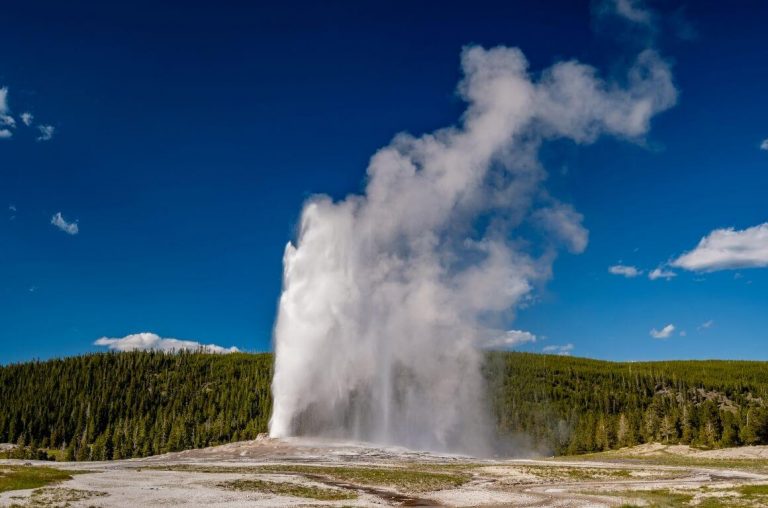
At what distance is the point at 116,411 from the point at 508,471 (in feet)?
425

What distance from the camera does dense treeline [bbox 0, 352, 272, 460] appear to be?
4141 inches

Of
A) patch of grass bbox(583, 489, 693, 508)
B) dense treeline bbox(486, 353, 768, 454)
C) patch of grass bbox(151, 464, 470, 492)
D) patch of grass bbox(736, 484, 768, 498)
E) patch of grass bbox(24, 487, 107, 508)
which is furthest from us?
dense treeline bbox(486, 353, 768, 454)

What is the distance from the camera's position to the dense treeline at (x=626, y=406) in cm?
9956

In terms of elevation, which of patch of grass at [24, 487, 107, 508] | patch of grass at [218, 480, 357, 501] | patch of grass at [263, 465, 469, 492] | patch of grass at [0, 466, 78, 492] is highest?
patch of grass at [24, 487, 107, 508]

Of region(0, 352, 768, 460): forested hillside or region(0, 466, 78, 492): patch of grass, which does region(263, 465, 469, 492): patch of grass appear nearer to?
region(0, 466, 78, 492): patch of grass

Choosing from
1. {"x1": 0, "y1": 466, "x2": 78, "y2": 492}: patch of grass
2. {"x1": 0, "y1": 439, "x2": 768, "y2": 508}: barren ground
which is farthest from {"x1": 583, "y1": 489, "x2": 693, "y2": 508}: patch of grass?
{"x1": 0, "y1": 466, "x2": 78, "y2": 492}: patch of grass

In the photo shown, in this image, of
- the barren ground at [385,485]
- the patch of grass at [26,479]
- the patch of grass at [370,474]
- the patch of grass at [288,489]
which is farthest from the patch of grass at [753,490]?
the patch of grass at [26,479]

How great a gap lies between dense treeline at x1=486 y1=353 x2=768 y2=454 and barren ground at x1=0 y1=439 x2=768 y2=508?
1841 inches

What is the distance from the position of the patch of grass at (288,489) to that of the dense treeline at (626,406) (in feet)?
264

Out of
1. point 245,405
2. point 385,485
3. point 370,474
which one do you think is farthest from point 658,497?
point 245,405

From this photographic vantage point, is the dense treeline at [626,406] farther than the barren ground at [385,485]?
Yes

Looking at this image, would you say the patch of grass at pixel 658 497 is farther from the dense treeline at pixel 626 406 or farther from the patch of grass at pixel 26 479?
the dense treeline at pixel 626 406

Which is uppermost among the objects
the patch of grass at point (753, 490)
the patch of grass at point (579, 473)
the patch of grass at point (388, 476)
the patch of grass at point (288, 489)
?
the patch of grass at point (753, 490)

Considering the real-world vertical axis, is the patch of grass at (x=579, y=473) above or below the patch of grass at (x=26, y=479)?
below
